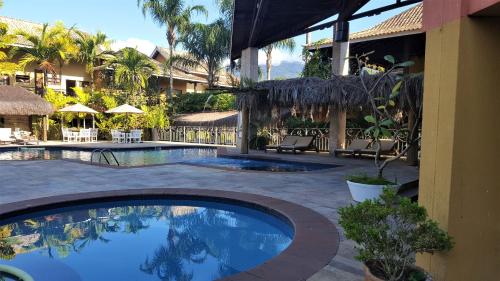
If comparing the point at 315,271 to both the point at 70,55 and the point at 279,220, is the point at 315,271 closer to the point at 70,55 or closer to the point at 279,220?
the point at 279,220

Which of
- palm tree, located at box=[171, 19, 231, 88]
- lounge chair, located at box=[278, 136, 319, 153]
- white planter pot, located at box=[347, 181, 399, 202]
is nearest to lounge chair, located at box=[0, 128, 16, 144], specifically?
palm tree, located at box=[171, 19, 231, 88]

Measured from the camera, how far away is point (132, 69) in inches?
965

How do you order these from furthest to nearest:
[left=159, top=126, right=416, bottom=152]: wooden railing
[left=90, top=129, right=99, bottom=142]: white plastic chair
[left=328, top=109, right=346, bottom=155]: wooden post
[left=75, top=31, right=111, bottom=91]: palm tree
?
[left=75, top=31, right=111, bottom=91]: palm tree
[left=90, top=129, right=99, bottom=142]: white plastic chair
[left=159, top=126, right=416, bottom=152]: wooden railing
[left=328, top=109, right=346, bottom=155]: wooden post

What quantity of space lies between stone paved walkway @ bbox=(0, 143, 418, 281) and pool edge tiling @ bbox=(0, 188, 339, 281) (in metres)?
0.30

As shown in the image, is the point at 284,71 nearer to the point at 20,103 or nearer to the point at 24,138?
the point at 20,103

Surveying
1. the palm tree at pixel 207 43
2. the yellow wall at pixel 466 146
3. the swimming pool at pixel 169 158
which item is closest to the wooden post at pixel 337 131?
the swimming pool at pixel 169 158

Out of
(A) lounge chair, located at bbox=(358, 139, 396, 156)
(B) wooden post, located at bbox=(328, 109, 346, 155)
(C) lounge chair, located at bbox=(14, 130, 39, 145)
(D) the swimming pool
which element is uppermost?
(B) wooden post, located at bbox=(328, 109, 346, 155)

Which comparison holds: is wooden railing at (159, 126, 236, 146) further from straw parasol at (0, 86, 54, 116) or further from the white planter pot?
the white planter pot

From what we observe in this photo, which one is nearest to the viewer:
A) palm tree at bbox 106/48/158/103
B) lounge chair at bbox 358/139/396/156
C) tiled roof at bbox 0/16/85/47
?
lounge chair at bbox 358/139/396/156

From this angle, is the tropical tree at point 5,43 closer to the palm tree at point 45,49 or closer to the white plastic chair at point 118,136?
the palm tree at point 45,49

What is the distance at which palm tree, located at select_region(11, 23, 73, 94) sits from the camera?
74.6 feet

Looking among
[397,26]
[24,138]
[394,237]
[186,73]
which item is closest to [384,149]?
Answer: [397,26]

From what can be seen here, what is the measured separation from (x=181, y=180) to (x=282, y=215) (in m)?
3.74

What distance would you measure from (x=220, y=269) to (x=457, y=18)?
376cm
